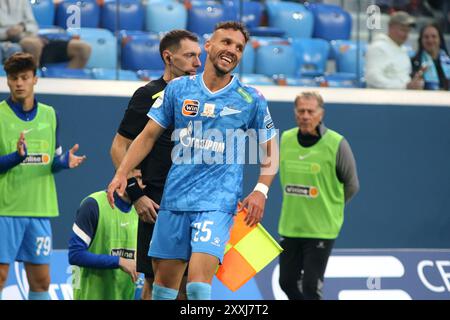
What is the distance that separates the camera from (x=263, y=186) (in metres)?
6.18

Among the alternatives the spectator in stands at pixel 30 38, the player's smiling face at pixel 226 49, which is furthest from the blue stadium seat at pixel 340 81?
the player's smiling face at pixel 226 49

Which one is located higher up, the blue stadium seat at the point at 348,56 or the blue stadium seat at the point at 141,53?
the blue stadium seat at the point at 141,53

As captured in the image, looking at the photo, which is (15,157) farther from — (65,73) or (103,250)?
(65,73)

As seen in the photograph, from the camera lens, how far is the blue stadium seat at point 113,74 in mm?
10594

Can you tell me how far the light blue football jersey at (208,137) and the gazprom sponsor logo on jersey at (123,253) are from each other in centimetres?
144

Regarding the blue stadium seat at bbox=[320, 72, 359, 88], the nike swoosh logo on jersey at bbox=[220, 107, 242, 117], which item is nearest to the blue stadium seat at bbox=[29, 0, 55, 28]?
the blue stadium seat at bbox=[320, 72, 359, 88]

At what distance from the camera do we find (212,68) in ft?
20.4

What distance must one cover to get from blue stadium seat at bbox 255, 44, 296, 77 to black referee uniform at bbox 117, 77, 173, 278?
178 inches

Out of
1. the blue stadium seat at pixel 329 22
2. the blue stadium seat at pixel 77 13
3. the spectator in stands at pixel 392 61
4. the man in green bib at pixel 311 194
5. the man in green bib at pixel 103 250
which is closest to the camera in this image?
the man in green bib at pixel 103 250

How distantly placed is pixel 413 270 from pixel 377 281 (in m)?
0.40

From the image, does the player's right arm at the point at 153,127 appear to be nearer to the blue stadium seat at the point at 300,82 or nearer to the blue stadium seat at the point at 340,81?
the blue stadium seat at the point at 300,82

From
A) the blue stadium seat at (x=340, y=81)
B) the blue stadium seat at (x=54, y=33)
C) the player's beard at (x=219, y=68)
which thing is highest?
the player's beard at (x=219, y=68)

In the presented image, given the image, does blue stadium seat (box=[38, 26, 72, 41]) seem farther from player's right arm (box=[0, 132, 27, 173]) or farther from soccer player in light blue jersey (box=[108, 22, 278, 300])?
soccer player in light blue jersey (box=[108, 22, 278, 300])

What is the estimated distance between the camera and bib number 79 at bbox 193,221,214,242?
600cm
